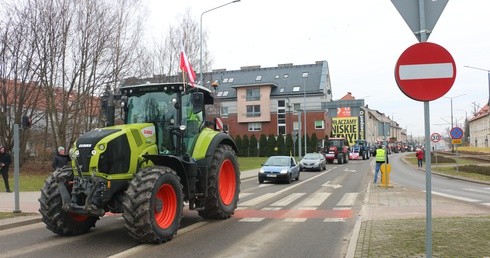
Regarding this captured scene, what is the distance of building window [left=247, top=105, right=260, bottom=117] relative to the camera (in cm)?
7556

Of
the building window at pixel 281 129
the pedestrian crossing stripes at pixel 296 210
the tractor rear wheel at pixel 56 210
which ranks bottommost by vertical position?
the pedestrian crossing stripes at pixel 296 210

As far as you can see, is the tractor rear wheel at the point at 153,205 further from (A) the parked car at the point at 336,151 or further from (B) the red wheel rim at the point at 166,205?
(A) the parked car at the point at 336,151

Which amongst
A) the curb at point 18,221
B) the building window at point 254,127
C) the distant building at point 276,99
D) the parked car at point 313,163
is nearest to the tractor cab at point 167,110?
the curb at point 18,221

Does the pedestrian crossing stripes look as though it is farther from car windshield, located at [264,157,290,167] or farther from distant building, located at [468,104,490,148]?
distant building, located at [468,104,490,148]

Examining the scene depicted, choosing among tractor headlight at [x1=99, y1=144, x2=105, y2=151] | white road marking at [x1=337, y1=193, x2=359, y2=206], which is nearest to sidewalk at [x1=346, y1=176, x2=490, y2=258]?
white road marking at [x1=337, y1=193, x2=359, y2=206]

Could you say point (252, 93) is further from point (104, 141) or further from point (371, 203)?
point (104, 141)

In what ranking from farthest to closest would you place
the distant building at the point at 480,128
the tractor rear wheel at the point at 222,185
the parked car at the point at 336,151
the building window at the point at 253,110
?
the distant building at the point at 480,128
the building window at the point at 253,110
the parked car at the point at 336,151
the tractor rear wheel at the point at 222,185

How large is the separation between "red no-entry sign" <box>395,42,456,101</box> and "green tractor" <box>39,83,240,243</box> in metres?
4.61

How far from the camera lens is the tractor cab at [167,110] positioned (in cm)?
891

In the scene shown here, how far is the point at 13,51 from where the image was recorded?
1029 inches

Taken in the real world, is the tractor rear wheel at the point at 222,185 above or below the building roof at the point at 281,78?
below

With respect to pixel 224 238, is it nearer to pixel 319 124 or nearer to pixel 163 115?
pixel 163 115

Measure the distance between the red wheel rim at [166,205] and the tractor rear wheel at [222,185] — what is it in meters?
1.63

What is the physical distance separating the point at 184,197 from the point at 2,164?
11.5 m
